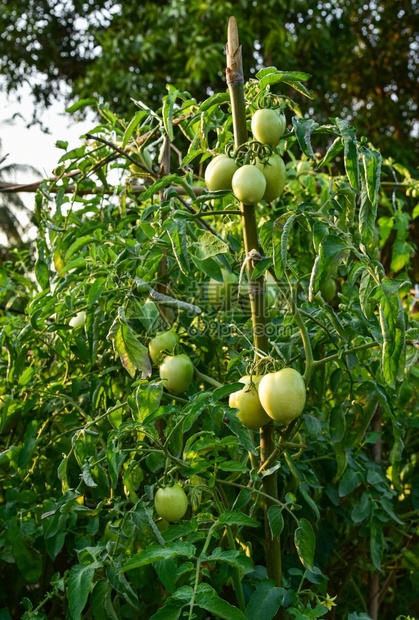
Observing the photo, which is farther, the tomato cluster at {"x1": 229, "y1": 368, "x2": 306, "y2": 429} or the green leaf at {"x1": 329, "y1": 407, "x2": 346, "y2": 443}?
the green leaf at {"x1": 329, "y1": 407, "x2": 346, "y2": 443}

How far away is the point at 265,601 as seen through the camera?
85 cm

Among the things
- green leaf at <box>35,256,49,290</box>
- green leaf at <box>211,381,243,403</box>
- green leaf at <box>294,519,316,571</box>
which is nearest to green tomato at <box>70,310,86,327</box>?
green leaf at <box>35,256,49,290</box>

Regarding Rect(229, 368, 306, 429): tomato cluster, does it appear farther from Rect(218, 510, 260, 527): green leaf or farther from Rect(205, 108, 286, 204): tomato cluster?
Rect(205, 108, 286, 204): tomato cluster

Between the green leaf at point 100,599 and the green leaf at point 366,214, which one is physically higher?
the green leaf at point 366,214

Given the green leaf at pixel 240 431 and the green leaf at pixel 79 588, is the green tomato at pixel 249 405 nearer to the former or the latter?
the green leaf at pixel 240 431

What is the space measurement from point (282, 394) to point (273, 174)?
0.29 meters

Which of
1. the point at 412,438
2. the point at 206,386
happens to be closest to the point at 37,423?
the point at 206,386

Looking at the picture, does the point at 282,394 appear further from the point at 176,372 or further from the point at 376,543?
the point at 376,543

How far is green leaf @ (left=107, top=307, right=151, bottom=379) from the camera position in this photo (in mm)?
878

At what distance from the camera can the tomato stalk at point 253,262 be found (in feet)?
2.83

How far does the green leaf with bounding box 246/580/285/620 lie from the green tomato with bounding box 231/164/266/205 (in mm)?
504

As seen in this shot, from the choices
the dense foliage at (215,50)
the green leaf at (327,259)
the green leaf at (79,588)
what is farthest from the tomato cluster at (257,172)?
the dense foliage at (215,50)

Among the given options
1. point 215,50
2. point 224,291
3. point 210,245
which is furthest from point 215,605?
point 215,50

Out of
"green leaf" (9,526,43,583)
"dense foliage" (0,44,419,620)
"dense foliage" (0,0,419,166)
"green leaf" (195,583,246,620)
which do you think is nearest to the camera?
"green leaf" (195,583,246,620)
